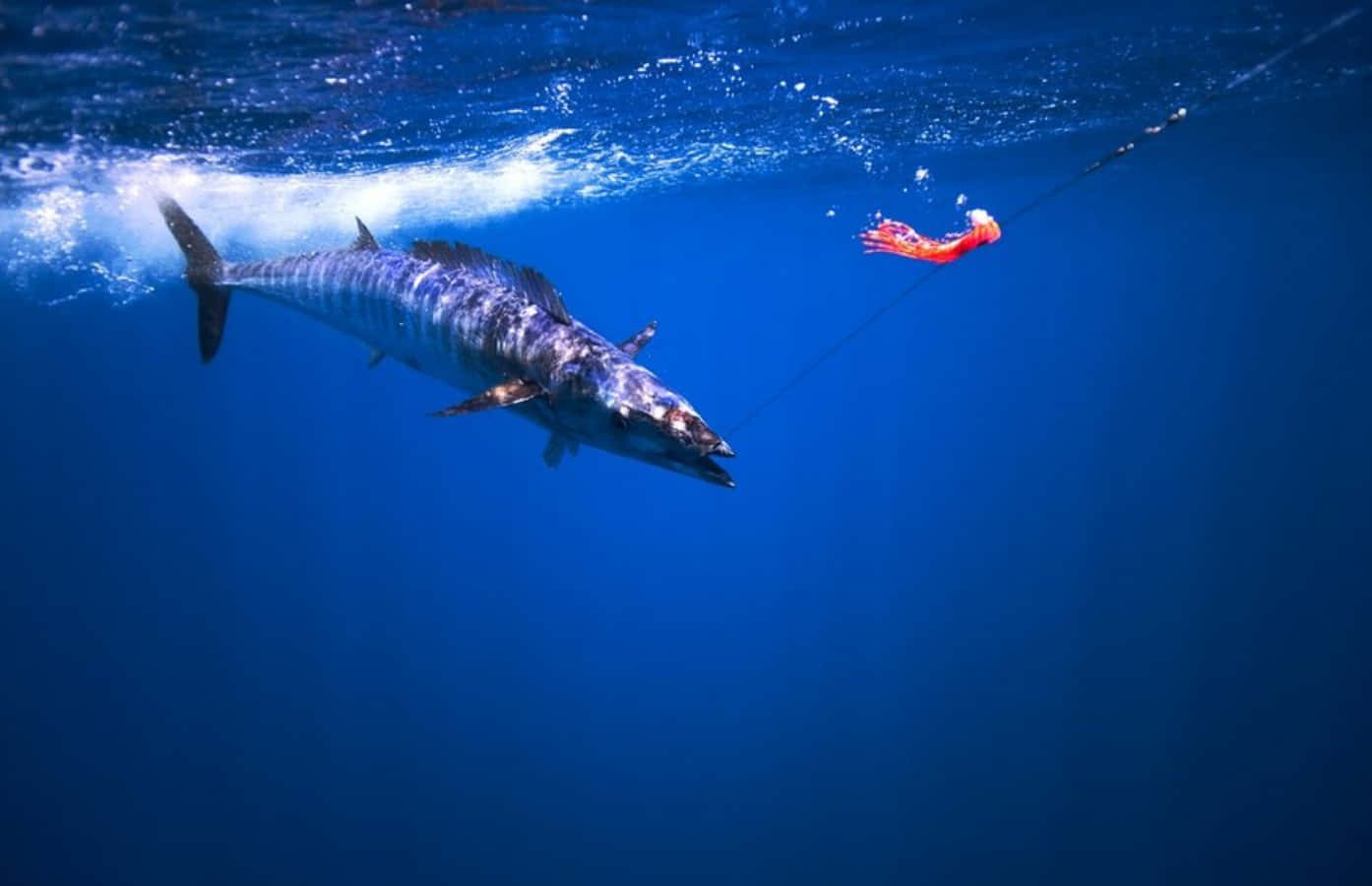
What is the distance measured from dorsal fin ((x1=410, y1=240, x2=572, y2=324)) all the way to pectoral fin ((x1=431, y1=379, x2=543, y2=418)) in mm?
632

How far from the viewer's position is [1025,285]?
63312 mm

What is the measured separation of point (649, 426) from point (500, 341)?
1610mm

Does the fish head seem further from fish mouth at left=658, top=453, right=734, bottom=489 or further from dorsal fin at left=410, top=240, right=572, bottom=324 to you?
dorsal fin at left=410, top=240, right=572, bottom=324

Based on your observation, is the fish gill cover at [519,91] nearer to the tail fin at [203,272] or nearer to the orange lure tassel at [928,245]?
the tail fin at [203,272]

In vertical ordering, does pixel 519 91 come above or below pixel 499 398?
above

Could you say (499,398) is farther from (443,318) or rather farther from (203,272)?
(203,272)

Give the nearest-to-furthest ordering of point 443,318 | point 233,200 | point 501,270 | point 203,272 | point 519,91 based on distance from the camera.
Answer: point 501,270 → point 443,318 → point 203,272 → point 519,91 → point 233,200

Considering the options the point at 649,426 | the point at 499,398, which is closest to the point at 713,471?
the point at 649,426

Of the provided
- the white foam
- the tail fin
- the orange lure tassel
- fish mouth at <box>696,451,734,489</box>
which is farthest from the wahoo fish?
the white foam

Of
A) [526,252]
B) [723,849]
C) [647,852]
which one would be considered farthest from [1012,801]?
[526,252]

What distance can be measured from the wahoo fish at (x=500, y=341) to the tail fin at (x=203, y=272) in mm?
661

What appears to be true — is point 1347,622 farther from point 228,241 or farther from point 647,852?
point 228,241

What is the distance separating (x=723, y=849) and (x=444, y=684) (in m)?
13.9

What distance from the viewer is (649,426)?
381 centimetres
